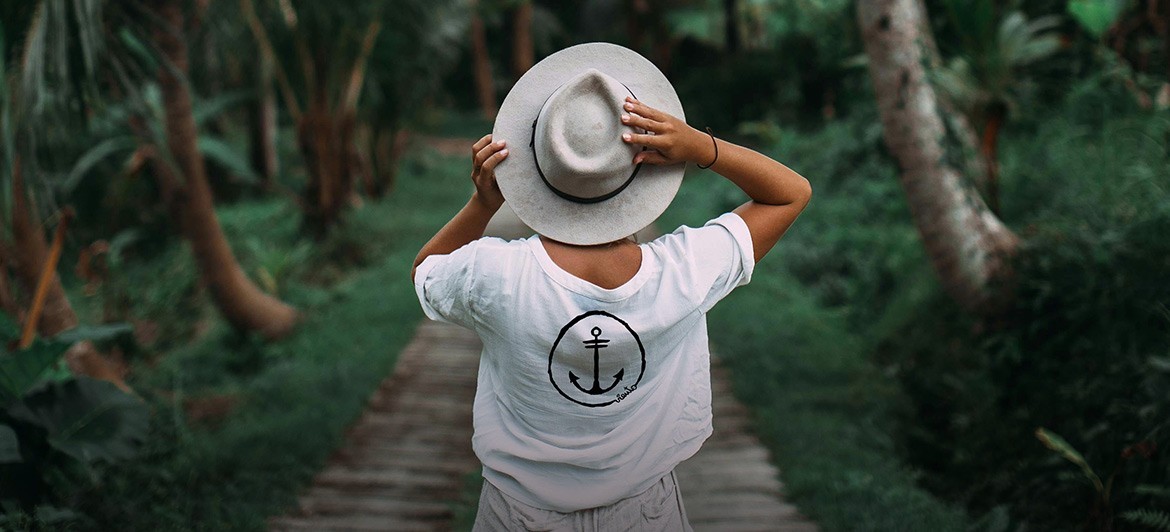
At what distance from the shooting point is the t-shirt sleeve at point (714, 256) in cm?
175

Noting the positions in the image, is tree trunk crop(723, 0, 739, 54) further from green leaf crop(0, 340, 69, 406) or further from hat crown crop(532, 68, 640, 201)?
hat crown crop(532, 68, 640, 201)

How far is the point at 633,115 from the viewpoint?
167 centimetres

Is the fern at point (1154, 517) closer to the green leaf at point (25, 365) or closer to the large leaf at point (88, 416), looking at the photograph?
the large leaf at point (88, 416)

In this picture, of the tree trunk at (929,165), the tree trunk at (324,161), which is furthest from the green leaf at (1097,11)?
the tree trunk at (324,161)

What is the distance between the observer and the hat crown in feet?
5.49

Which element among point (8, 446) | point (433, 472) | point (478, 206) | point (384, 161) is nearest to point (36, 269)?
point (8, 446)

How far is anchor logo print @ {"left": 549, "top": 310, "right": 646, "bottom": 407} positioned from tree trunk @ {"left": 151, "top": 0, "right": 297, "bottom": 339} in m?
4.70

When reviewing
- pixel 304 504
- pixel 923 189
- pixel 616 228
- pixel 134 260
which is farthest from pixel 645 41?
pixel 616 228

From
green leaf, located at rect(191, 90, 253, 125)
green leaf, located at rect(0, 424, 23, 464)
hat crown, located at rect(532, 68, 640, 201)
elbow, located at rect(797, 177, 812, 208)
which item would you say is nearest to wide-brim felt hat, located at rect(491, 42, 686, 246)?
hat crown, located at rect(532, 68, 640, 201)

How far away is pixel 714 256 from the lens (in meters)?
1.76

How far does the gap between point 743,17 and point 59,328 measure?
1575 centimetres

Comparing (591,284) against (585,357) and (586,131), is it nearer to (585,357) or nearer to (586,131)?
(585,357)

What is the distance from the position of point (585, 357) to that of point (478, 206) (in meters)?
0.38

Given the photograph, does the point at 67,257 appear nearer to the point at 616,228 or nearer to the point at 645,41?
the point at 616,228
